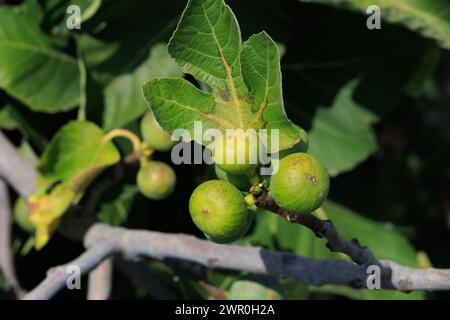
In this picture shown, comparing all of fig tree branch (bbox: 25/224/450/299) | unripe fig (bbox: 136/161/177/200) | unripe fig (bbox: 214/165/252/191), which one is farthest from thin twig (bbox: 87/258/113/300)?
unripe fig (bbox: 214/165/252/191)

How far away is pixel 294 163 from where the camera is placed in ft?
2.62

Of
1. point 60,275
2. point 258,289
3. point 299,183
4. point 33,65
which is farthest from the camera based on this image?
point 33,65

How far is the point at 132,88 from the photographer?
1.42m

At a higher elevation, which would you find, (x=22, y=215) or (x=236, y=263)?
(x=236, y=263)

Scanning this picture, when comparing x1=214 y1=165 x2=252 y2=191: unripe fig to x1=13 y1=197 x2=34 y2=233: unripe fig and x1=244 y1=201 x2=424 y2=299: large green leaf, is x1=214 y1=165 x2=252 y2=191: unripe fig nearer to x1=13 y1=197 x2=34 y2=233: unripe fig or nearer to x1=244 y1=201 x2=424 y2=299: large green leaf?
x1=244 y1=201 x2=424 y2=299: large green leaf

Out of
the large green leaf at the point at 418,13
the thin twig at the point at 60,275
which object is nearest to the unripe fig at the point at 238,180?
the thin twig at the point at 60,275

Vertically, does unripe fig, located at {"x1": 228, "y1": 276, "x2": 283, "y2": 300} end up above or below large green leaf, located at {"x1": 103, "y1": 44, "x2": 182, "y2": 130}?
below

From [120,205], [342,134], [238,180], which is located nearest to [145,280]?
[120,205]

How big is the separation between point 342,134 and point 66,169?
570 millimetres

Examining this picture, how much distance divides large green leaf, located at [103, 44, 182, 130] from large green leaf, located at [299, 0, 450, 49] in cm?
34

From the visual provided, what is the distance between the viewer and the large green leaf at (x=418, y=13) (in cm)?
122

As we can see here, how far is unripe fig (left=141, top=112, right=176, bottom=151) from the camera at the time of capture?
1.27m

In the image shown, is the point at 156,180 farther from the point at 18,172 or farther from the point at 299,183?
the point at 299,183
